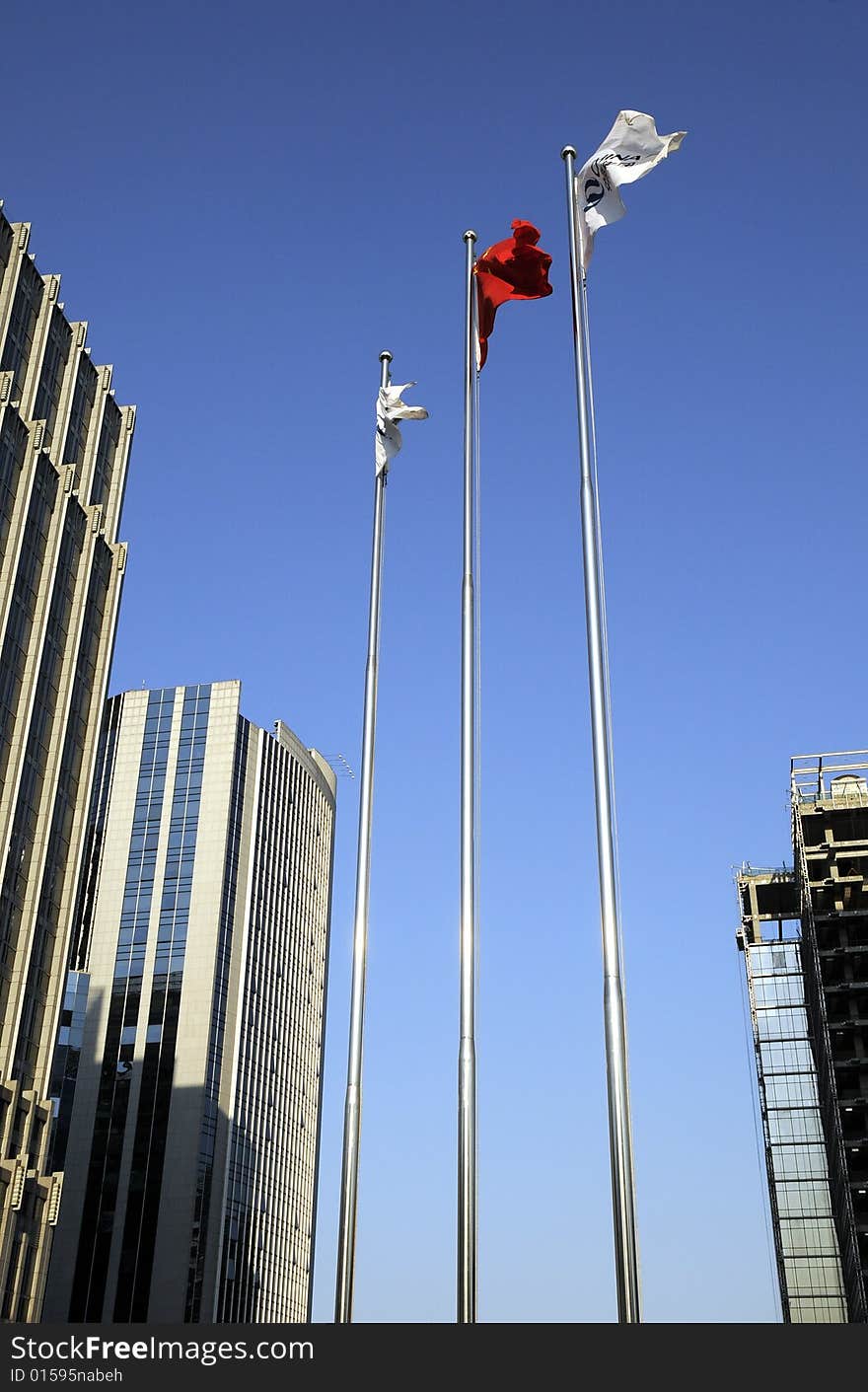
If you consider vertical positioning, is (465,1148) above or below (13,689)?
below

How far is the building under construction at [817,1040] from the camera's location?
2657 inches

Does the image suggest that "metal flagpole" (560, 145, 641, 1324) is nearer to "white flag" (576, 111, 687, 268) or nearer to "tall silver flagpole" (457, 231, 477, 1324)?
"white flag" (576, 111, 687, 268)

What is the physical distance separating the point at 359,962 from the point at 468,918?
2.92 m

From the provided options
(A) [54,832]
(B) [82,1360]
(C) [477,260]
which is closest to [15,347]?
(A) [54,832]

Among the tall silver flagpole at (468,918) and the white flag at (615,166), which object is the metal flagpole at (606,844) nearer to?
the white flag at (615,166)

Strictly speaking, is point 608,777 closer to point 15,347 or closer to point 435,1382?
point 435,1382

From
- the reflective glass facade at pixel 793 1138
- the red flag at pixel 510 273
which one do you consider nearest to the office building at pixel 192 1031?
the reflective glass facade at pixel 793 1138

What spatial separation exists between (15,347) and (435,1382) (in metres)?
70.7

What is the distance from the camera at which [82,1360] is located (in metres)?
15.6

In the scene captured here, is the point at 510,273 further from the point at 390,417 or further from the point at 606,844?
the point at 606,844

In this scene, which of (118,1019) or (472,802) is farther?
(118,1019)

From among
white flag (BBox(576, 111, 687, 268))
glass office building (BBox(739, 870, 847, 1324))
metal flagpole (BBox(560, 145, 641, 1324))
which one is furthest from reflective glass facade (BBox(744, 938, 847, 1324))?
white flag (BBox(576, 111, 687, 268))

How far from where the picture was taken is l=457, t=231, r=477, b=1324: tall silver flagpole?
2366 cm

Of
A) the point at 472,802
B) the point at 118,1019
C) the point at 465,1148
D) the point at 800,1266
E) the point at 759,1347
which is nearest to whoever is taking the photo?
the point at 759,1347
